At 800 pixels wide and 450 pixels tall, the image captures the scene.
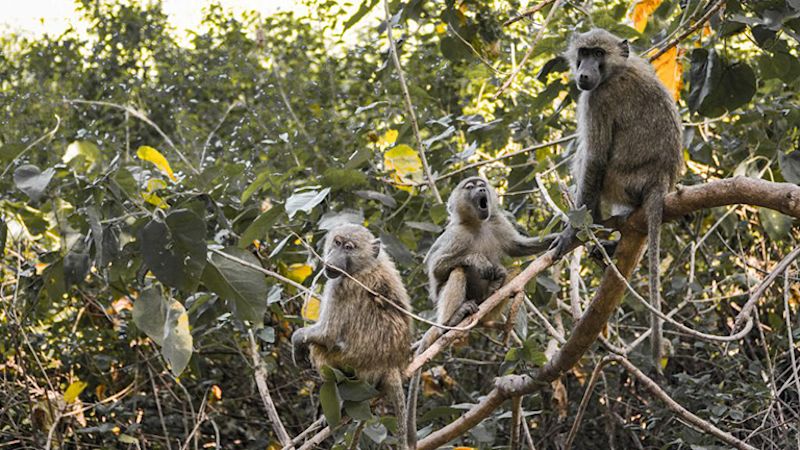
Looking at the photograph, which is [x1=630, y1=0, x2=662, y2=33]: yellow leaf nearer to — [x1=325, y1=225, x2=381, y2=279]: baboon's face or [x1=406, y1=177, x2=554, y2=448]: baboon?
[x1=406, y1=177, x2=554, y2=448]: baboon

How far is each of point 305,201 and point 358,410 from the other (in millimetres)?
1467

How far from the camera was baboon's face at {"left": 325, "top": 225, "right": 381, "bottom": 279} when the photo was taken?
5.93 metres

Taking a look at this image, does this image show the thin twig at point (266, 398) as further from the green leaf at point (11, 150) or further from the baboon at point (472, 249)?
the green leaf at point (11, 150)

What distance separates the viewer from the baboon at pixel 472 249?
671cm

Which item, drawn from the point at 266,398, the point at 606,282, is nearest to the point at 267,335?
the point at 266,398

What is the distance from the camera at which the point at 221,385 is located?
9.88 metres

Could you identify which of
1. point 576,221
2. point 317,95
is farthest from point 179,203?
point 317,95

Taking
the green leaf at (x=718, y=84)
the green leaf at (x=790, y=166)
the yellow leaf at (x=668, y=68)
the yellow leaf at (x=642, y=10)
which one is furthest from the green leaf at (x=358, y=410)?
the yellow leaf at (x=642, y=10)

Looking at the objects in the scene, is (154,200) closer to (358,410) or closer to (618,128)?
(358,410)

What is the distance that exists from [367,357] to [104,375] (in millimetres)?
4437

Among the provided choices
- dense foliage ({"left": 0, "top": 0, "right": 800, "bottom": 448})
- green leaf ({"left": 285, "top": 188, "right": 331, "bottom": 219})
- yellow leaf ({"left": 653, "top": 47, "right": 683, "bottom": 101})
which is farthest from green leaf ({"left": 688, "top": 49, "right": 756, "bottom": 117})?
green leaf ({"left": 285, "top": 188, "right": 331, "bottom": 219})

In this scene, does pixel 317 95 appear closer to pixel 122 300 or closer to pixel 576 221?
pixel 122 300

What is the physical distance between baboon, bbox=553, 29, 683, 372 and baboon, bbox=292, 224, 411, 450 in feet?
3.73

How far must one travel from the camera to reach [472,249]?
6.90 meters
